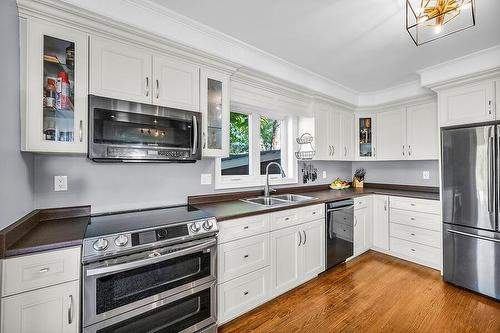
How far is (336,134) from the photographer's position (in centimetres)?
369

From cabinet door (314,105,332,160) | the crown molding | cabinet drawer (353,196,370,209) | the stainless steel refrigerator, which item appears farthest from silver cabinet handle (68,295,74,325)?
the crown molding

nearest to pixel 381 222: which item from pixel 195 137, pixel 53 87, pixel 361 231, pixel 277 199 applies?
pixel 361 231

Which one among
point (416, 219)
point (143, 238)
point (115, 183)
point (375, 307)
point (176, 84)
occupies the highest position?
point (176, 84)

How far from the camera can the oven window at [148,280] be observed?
136 centimetres

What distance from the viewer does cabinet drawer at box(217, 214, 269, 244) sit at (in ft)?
6.17

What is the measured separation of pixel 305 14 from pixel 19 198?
2372 millimetres

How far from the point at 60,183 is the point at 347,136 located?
12.4ft

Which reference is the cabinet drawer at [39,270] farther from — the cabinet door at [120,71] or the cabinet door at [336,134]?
the cabinet door at [336,134]

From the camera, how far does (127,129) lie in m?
1.72

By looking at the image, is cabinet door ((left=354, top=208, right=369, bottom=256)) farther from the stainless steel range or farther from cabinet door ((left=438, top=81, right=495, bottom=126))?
the stainless steel range

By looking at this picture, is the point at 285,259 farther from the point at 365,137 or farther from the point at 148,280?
the point at 365,137

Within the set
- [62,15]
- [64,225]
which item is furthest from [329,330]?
[62,15]

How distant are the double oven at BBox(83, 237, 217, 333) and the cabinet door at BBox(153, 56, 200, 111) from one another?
111 centimetres

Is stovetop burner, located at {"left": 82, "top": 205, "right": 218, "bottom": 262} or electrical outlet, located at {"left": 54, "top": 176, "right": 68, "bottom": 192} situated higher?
electrical outlet, located at {"left": 54, "top": 176, "right": 68, "bottom": 192}
